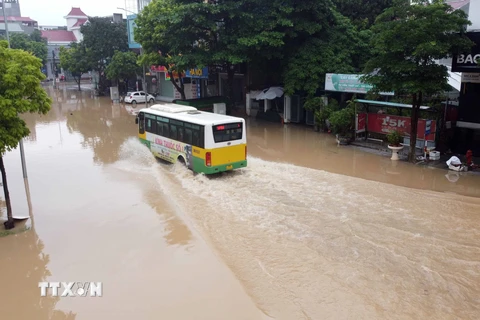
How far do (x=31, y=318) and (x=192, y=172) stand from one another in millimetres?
8855

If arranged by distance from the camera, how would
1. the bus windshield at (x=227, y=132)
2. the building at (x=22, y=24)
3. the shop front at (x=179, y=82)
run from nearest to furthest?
the bus windshield at (x=227, y=132) < the shop front at (x=179, y=82) < the building at (x=22, y=24)

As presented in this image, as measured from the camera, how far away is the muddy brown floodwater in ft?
27.0

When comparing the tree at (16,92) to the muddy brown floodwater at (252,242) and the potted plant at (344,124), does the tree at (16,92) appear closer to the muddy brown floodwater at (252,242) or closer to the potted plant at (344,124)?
the muddy brown floodwater at (252,242)

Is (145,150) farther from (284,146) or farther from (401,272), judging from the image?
(401,272)

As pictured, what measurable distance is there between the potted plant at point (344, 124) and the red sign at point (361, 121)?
26 cm

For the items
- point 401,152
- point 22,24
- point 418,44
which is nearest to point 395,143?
point 401,152

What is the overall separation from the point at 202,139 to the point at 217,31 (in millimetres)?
13910

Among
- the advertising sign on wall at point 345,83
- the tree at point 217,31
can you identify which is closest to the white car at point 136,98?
the tree at point 217,31

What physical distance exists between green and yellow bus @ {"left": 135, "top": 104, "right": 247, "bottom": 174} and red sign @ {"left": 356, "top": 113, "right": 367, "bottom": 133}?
7540mm

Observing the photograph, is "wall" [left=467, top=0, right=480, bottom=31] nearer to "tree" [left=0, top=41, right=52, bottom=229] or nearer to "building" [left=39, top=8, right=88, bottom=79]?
"tree" [left=0, top=41, right=52, bottom=229]

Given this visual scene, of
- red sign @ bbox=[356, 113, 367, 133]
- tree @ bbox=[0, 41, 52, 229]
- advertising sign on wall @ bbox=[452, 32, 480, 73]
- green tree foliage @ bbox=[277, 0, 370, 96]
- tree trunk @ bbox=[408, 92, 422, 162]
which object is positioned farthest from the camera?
green tree foliage @ bbox=[277, 0, 370, 96]

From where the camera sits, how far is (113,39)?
4666 cm

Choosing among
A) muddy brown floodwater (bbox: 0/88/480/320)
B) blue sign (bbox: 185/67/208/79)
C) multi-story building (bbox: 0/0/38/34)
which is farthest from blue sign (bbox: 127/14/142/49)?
multi-story building (bbox: 0/0/38/34)

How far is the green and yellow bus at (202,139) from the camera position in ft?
49.5
